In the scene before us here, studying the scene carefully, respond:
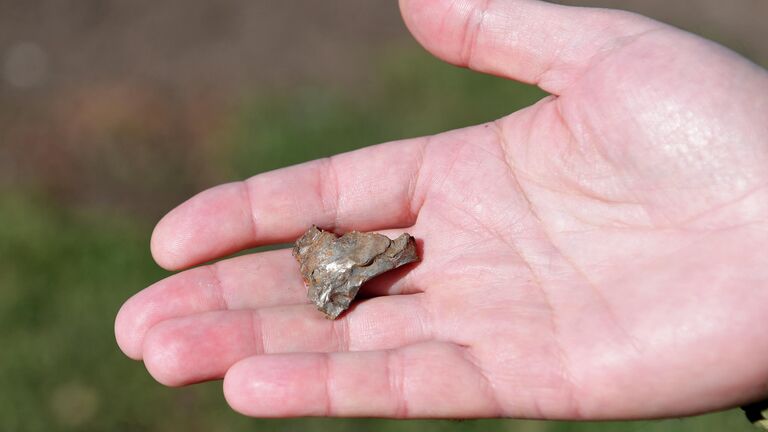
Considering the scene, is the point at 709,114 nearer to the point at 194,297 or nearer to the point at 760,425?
the point at 760,425

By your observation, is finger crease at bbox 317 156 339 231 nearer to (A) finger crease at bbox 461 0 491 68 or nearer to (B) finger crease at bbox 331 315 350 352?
(B) finger crease at bbox 331 315 350 352

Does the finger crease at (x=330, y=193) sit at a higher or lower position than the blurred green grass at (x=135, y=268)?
higher

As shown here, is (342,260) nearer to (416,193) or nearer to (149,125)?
(416,193)

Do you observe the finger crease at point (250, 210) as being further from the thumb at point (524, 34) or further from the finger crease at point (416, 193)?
the thumb at point (524, 34)

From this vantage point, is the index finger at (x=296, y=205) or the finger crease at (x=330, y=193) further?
the finger crease at (x=330, y=193)

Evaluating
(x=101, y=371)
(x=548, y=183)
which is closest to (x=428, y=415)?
(x=548, y=183)

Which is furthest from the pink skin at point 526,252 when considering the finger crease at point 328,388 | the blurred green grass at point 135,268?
the blurred green grass at point 135,268
